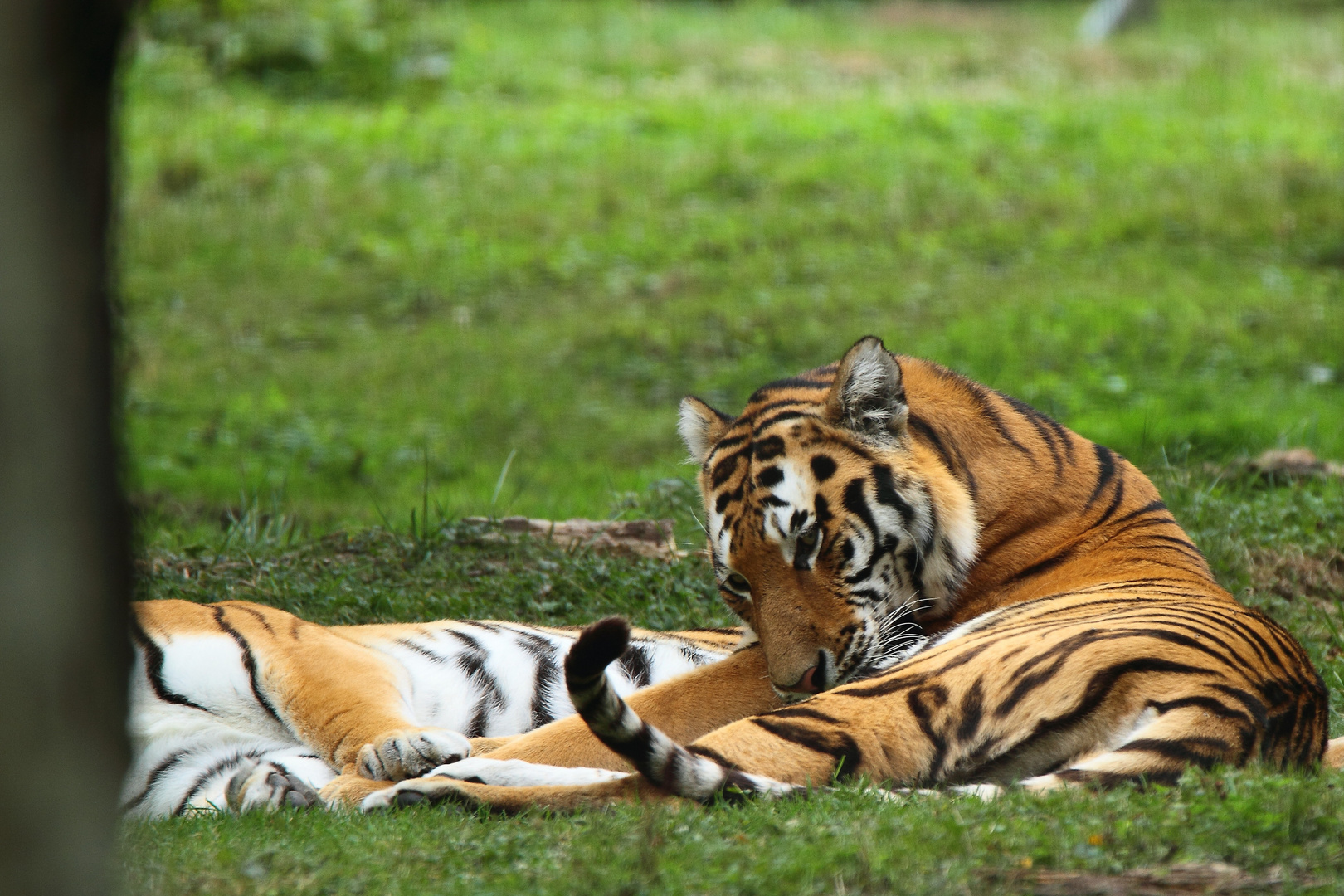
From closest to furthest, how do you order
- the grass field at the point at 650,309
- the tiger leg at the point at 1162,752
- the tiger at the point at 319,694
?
the grass field at the point at 650,309, the tiger leg at the point at 1162,752, the tiger at the point at 319,694

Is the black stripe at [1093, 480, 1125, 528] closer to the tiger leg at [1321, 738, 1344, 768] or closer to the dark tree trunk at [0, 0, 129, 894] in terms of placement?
the tiger leg at [1321, 738, 1344, 768]

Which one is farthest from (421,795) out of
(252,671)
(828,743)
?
(252,671)

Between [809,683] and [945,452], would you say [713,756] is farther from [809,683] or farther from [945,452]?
[945,452]

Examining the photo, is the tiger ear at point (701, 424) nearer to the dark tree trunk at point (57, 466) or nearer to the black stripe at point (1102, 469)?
the black stripe at point (1102, 469)

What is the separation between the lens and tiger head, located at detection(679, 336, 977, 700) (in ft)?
11.8

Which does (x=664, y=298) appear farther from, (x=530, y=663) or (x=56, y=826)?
(x=56, y=826)

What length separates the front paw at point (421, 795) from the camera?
311cm

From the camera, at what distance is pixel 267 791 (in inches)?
142

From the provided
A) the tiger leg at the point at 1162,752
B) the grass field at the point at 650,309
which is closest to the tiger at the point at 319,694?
the grass field at the point at 650,309

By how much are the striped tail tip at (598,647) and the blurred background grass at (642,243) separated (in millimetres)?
3244

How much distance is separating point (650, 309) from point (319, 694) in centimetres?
687

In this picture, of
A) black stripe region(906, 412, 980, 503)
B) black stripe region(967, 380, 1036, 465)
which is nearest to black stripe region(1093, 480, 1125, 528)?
black stripe region(967, 380, 1036, 465)

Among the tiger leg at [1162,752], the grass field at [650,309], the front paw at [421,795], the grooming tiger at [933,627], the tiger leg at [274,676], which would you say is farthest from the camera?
the tiger leg at [274,676]

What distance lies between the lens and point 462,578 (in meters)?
5.33
